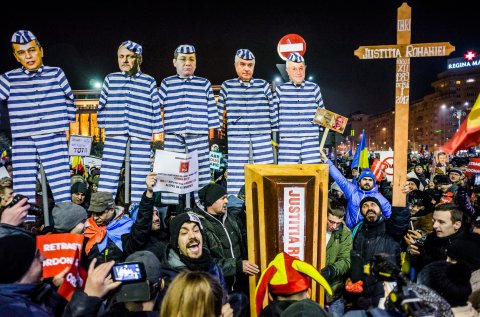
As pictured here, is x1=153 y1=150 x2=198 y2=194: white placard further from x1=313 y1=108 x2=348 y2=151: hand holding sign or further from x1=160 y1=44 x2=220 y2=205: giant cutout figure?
x1=313 y1=108 x2=348 y2=151: hand holding sign

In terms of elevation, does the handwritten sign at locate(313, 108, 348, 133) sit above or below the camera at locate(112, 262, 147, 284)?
above

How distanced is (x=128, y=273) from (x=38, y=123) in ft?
15.4

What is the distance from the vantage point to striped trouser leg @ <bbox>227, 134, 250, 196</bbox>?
727cm

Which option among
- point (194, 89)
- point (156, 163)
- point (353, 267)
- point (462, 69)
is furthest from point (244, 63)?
point (462, 69)

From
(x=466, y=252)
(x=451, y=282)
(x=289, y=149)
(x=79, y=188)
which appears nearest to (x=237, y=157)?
(x=289, y=149)

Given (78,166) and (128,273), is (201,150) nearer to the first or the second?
(128,273)

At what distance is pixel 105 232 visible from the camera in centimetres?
464

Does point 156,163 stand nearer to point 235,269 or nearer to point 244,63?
point 235,269

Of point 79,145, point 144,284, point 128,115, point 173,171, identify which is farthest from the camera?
point 79,145

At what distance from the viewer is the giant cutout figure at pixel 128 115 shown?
6504 mm

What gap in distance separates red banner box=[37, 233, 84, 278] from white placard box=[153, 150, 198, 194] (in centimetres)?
249

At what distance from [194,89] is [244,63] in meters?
1.06

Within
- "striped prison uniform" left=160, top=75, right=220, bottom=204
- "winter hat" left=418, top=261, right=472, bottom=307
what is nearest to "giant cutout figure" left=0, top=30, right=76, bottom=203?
"striped prison uniform" left=160, top=75, right=220, bottom=204

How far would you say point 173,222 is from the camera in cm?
366
